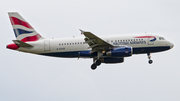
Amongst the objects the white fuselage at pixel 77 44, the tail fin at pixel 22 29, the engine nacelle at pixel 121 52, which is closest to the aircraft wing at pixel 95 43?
the engine nacelle at pixel 121 52

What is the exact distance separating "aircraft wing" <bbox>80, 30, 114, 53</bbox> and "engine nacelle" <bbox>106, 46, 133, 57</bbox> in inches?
34.6

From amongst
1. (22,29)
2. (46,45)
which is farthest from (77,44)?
(22,29)

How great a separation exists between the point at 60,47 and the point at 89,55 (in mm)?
4500

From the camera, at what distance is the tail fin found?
54.5 m

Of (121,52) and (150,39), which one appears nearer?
(121,52)

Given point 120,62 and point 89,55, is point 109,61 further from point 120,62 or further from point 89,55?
point 89,55

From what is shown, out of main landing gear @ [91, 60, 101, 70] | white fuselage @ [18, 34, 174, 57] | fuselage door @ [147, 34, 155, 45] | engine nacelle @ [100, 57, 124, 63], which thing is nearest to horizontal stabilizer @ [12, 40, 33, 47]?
white fuselage @ [18, 34, 174, 57]

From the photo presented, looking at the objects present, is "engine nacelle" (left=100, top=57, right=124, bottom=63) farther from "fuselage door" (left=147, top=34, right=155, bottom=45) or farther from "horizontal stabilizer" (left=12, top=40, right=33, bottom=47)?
"horizontal stabilizer" (left=12, top=40, right=33, bottom=47)

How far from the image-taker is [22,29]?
180ft

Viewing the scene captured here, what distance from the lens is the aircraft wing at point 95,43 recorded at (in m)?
49.8

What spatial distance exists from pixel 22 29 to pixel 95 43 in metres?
11.9

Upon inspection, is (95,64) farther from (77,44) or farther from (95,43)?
(95,43)

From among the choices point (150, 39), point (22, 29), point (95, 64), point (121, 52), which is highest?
point (22, 29)

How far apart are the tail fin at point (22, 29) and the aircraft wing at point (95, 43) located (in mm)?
8554
